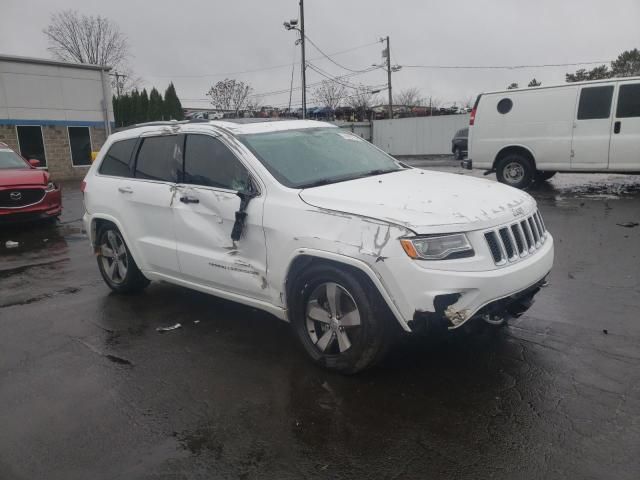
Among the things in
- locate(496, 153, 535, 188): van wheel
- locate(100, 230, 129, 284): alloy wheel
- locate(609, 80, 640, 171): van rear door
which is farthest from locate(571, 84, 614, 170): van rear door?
locate(100, 230, 129, 284): alloy wheel

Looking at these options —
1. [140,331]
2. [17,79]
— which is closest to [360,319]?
[140,331]

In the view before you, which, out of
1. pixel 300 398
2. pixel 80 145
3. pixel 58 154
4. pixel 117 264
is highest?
pixel 80 145

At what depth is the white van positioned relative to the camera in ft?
33.4

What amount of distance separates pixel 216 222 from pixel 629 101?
9.34 metres

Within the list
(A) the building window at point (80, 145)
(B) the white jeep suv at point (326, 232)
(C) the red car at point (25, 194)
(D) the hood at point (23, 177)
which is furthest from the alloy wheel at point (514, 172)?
(A) the building window at point (80, 145)

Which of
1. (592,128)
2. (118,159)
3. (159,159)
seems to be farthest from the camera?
(592,128)

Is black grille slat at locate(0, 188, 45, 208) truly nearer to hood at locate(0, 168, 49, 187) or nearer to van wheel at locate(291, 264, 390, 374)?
hood at locate(0, 168, 49, 187)

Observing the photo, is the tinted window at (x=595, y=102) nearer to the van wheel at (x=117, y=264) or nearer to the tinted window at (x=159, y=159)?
the tinted window at (x=159, y=159)

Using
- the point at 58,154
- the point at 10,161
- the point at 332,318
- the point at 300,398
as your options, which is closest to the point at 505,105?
the point at 332,318

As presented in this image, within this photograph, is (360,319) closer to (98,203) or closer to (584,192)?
(98,203)

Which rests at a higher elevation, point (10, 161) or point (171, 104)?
point (171, 104)

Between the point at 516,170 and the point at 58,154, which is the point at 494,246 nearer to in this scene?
the point at 516,170

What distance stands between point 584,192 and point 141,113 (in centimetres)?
3523

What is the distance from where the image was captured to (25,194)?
32.2 feet
